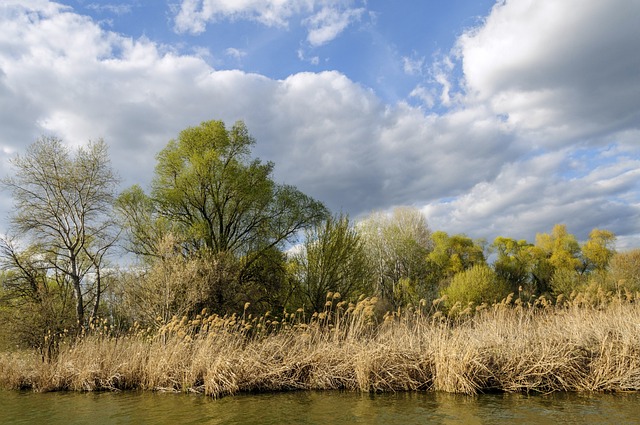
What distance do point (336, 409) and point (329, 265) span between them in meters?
17.5

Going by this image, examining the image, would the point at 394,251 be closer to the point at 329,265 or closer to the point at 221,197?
the point at 329,265

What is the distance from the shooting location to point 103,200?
23.2m

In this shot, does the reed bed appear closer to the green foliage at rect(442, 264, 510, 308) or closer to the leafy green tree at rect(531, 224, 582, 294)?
the green foliage at rect(442, 264, 510, 308)

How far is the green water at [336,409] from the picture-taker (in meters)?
8.34

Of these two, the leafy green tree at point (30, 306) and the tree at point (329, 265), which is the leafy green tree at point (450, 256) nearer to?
the tree at point (329, 265)

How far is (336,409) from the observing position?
9734 mm

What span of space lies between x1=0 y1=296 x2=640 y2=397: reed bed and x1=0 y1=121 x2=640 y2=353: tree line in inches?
52.2

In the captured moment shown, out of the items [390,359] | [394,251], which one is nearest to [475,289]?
[394,251]

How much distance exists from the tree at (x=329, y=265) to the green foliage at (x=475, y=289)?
37.0 ft

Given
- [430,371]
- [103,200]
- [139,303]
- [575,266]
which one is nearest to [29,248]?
[103,200]

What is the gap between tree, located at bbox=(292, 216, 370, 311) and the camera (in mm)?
27109

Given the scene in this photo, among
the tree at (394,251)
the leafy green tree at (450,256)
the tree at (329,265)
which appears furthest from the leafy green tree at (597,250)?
the tree at (329,265)

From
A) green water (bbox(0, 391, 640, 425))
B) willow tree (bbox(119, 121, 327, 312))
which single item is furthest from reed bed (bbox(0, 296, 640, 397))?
willow tree (bbox(119, 121, 327, 312))

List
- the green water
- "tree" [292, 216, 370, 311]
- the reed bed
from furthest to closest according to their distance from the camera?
"tree" [292, 216, 370, 311] → the reed bed → the green water
